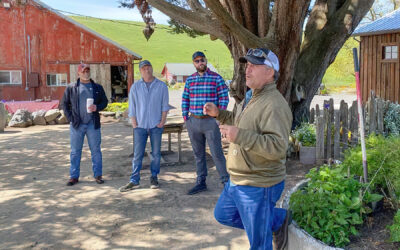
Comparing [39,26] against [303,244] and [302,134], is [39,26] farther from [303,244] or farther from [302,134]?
[303,244]

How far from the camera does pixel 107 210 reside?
539 centimetres

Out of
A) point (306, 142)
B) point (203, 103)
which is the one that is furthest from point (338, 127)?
point (203, 103)

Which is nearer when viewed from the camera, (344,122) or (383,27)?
(344,122)

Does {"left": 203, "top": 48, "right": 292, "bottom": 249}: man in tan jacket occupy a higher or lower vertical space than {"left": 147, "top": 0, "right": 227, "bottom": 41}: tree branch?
lower

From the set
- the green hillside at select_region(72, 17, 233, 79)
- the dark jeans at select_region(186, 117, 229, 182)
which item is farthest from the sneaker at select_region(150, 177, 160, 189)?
the green hillside at select_region(72, 17, 233, 79)

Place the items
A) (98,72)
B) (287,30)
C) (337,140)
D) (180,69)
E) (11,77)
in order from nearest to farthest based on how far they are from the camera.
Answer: (337,140) < (287,30) < (11,77) < (98,72) < (180,69)

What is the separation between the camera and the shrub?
12.1ft

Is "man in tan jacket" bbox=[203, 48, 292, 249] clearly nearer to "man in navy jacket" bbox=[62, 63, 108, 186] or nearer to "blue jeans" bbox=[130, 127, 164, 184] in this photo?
"blue jeans" bbox=[130, 127, 164, 184]

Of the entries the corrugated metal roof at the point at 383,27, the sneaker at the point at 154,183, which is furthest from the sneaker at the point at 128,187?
the corrugated metal roof at the point at 383,27

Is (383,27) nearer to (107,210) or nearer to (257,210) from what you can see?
(107,210)

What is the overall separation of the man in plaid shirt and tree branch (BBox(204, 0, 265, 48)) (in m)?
1.03

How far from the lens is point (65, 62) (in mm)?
20672

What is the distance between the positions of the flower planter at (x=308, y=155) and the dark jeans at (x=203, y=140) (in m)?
1.94

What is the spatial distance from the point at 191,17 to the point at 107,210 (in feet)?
13.7
